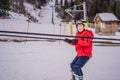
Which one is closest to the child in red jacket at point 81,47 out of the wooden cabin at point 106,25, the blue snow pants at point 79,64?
the blue snow pants at point 79,64

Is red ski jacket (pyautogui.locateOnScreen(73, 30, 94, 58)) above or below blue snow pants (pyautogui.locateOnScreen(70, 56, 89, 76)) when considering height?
above

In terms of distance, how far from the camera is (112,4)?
98.4 feet

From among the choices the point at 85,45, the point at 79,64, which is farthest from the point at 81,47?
the point at 79,64

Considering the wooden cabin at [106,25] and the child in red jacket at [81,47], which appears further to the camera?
the wooden cabin at [106,25]

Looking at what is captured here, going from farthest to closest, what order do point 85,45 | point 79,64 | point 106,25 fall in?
point 106,25
point 79,64
point 85,45

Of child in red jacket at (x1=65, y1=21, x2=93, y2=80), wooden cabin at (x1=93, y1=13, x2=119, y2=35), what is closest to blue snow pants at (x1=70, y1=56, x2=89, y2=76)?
child in red jacket at (x1=65, y1=21, x2=93, y2=80)

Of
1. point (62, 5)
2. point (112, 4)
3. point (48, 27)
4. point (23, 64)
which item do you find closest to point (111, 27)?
point (48, 27)

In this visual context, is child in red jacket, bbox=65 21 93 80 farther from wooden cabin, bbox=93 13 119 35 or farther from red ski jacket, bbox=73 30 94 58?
wooden cabin, bbox=93 13 119 35

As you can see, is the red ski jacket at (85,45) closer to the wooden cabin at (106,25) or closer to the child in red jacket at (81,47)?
the child in red jacket at (81,47)

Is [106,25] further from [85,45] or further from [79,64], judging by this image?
[85,45]

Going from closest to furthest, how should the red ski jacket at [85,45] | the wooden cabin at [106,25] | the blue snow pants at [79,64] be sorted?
the red ski jacket at [85,45] → the blue snow pants at [79,64] → the wooden cabin at [106,25]

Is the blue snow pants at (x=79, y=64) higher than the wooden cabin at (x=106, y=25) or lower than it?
lower

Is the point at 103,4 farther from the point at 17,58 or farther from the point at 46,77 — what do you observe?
Result: the point at 46,77

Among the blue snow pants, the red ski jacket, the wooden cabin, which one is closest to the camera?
the red ski jacket
